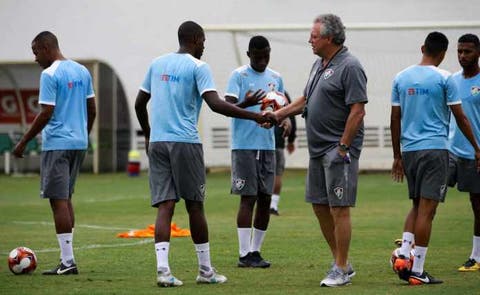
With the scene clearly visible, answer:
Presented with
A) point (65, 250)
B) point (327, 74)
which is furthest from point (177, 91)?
point (65, 250)

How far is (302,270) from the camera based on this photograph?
11.9 meters

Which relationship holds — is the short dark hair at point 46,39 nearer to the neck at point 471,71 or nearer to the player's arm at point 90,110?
the player's arm at point 90,110

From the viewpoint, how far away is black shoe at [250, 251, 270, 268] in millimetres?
12359

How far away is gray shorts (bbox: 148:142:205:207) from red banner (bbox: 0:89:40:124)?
24.4m

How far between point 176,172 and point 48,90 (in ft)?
6.14

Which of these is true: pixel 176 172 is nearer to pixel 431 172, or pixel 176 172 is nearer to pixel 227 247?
pixel 431 172

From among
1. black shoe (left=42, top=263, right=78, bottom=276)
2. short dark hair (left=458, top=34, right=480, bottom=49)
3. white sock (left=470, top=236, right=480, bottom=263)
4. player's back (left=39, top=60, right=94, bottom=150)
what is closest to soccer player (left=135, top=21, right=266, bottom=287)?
player's back (left=39, top=60, right=94, bottom=150)

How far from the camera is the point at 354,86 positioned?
10.5 metres

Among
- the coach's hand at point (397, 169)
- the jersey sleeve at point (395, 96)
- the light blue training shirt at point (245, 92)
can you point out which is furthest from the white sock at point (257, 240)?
the jersey sleeve at point (395, 96)

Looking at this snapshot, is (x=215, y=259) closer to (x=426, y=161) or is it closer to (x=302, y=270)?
(x=302, y=270)

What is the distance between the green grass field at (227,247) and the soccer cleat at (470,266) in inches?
A: 4.5

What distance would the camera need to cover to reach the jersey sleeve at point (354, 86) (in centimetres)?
1050

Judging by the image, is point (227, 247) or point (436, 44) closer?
point (436, 44)

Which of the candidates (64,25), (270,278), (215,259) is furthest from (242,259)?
(64,25)
